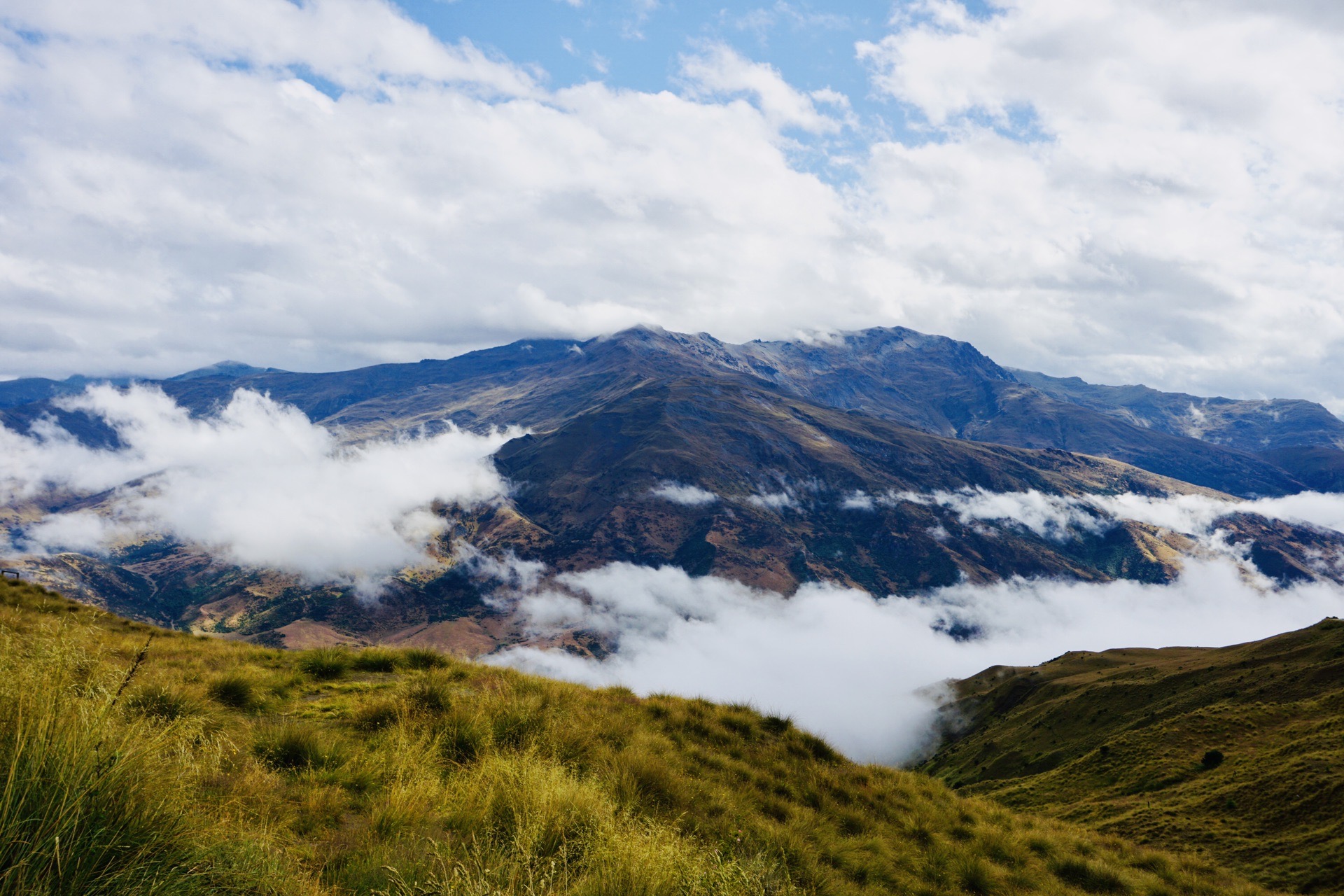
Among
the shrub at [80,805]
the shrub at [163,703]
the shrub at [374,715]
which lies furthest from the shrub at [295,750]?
the shrub at [80,805]

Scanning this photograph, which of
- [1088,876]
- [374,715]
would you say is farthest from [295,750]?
[1088,876]

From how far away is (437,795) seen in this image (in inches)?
254

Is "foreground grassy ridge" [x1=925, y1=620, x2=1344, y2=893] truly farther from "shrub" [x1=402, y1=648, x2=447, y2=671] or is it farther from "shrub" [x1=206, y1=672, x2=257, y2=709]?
"shrub" [x1=206, y1=672, x2=257, y2=709]

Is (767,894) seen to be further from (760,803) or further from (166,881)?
(166,881)

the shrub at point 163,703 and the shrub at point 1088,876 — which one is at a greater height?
the shrub at point 163,703

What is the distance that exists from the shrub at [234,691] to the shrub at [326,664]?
251 cm

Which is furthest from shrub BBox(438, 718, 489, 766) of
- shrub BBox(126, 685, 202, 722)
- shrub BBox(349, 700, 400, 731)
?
shrub BBox(126, 685, 202, 722)

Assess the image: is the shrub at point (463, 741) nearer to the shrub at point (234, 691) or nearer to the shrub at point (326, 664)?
the shrub at point (234, 691)

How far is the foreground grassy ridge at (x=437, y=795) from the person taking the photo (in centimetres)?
368

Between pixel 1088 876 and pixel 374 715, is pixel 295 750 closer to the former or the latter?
pixel 374 715

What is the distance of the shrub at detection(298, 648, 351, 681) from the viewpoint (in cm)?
1252

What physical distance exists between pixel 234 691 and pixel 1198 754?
64.4 metres

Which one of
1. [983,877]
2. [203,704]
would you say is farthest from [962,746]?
[203,704]

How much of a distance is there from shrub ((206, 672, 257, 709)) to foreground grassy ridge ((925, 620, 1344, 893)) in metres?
30.2
